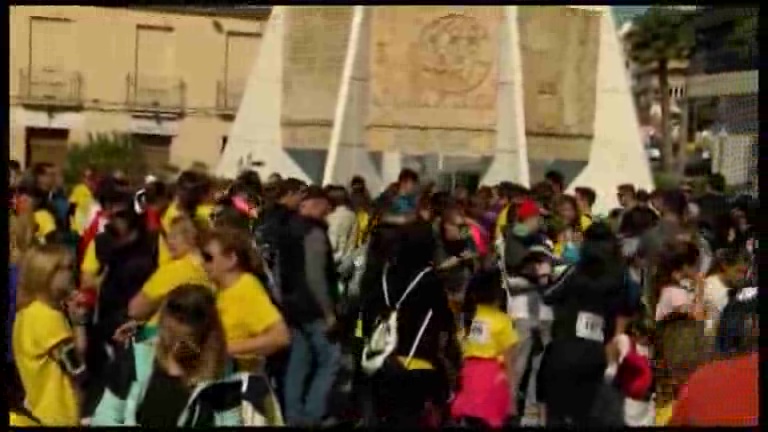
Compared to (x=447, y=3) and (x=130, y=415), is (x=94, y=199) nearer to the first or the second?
(x=130, y=415)

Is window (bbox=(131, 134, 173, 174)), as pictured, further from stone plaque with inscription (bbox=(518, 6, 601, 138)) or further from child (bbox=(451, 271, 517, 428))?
stone plaque with inscription (bbox=(518, 6, 601, 138))

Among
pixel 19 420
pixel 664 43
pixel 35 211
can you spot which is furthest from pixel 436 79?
pixel 19 420

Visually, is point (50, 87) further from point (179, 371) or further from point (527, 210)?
point (527, 210)

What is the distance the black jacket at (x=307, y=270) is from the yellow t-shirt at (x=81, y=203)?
921 mm

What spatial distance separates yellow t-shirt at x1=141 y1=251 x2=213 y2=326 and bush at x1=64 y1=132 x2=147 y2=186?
0.42 metres

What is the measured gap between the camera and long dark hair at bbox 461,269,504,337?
5965 millimetres

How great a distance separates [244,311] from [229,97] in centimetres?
88

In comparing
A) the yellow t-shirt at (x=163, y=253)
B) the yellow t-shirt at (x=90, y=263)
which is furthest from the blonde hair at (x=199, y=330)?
the yellow t-shirt at (x=90, y=263)

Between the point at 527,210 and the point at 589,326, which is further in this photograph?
the point at 527,210

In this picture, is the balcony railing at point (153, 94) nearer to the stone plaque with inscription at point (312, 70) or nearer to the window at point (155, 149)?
the window at point (155, 149)

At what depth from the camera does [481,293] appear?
19.6 ft

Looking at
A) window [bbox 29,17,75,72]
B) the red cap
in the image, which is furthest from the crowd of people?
window [bbox 29,17,75,72]

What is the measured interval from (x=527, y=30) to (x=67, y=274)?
220 centimetres

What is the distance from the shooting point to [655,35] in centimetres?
561
